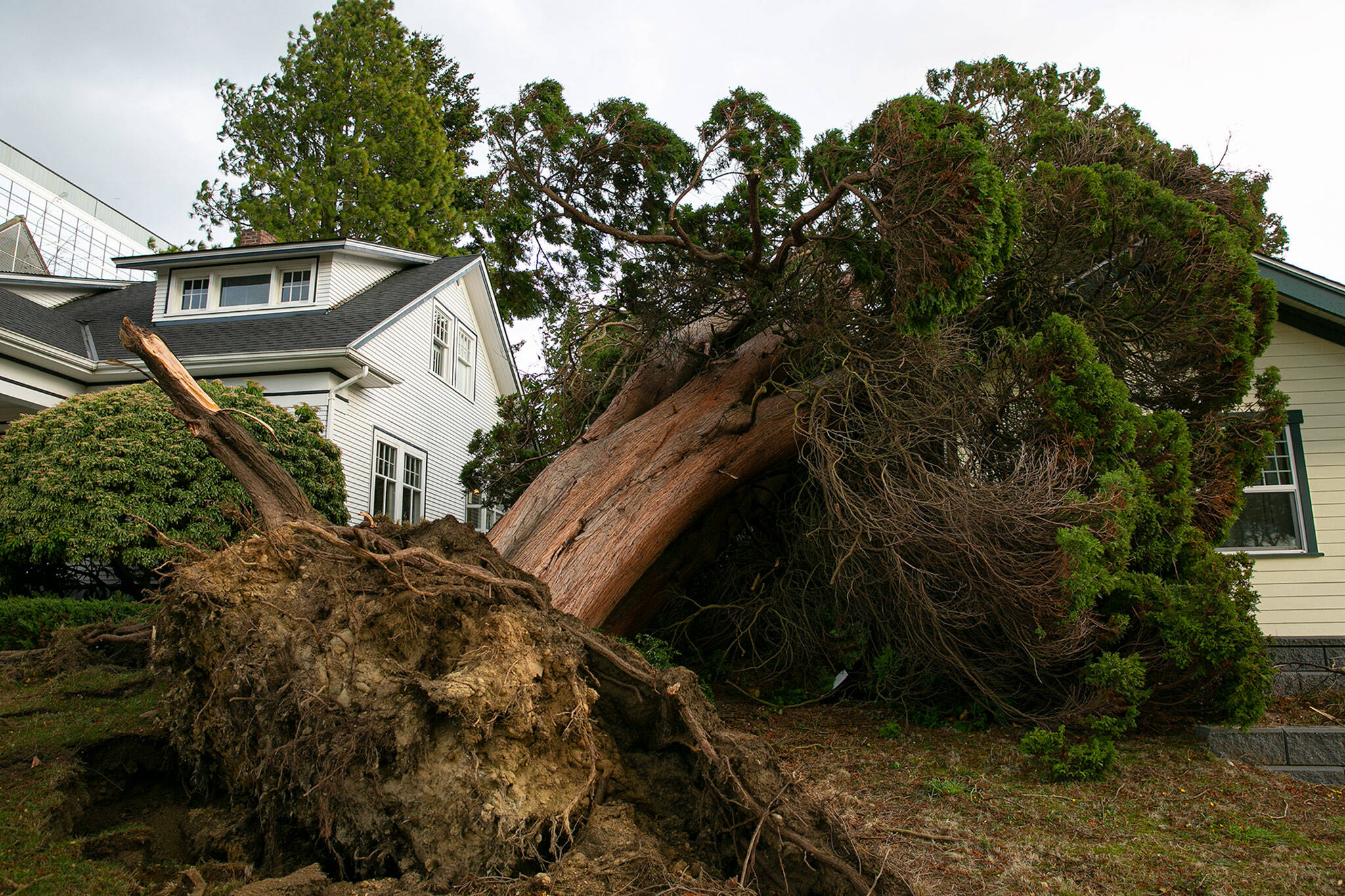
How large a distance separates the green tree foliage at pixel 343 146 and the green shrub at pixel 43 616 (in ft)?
46.1

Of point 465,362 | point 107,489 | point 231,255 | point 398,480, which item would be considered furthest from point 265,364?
point 465,362

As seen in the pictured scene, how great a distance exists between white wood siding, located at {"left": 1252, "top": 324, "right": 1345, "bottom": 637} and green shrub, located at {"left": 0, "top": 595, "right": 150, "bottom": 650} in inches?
442

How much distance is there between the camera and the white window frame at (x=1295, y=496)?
880 centimetres

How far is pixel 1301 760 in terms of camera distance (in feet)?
20.3

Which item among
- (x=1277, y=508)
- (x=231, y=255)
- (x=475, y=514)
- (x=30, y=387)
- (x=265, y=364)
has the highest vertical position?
(x=231, y=255)

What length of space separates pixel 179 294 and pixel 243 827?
12887 millimetres

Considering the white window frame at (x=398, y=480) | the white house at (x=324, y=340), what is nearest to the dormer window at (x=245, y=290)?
the white house at (x=324, y=340)

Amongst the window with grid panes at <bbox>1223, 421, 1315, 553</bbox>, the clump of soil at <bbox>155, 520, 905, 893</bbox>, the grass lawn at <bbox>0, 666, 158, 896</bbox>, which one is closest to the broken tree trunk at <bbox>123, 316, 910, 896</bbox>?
the clump of soil at <bbox>155, 520, 905, 893</bbox>

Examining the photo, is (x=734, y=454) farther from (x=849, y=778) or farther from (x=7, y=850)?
(x=7, y=850)

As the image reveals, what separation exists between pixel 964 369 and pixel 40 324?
526 inches

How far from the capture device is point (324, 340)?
474 inches

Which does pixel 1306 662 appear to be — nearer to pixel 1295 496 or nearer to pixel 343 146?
pixel 1295 496

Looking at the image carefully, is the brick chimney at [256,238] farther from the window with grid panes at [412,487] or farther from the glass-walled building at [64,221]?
the glass-walled building at [64,221]

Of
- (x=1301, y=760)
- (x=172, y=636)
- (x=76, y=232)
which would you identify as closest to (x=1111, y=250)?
(x=1301, y=760)
